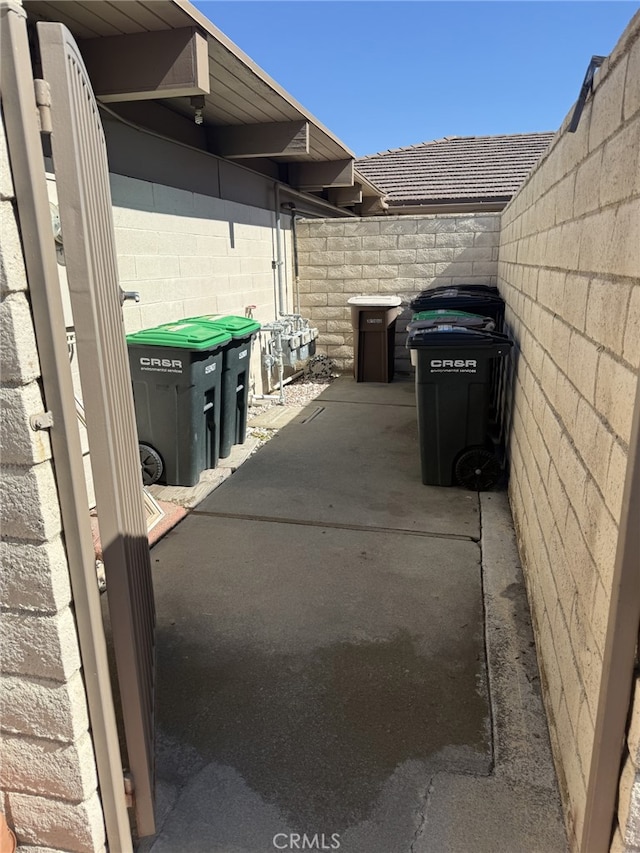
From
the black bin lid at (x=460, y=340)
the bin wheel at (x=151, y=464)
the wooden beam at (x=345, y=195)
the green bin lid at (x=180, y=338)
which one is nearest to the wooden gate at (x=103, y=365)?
the green bin lid at (x=180, y=338)

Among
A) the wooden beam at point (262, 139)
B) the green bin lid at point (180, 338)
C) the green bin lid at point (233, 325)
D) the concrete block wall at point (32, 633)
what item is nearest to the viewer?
the concrete block wall at point (32, 633)

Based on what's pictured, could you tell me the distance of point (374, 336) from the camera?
835 cm

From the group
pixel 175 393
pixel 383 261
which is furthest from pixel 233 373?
pixel 383 261

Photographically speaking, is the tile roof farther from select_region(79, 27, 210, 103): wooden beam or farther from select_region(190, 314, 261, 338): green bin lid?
select_region(79, 27, 210, 103): wooden beam

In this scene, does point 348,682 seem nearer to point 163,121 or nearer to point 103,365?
point 103,365

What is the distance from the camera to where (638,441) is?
4.36 feet

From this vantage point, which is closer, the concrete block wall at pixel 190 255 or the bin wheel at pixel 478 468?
the bin wheel at pixel 478 468

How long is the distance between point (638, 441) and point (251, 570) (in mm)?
2538

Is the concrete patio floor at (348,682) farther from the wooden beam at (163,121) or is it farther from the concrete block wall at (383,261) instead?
the concrete block wall at (383,261)

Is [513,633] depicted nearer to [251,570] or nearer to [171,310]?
[251,570]

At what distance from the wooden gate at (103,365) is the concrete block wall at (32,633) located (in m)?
0.14

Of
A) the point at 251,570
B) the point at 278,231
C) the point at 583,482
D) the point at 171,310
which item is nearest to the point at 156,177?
the point at 171,310

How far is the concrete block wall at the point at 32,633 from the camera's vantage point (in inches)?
53.1

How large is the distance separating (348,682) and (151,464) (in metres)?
2.71
